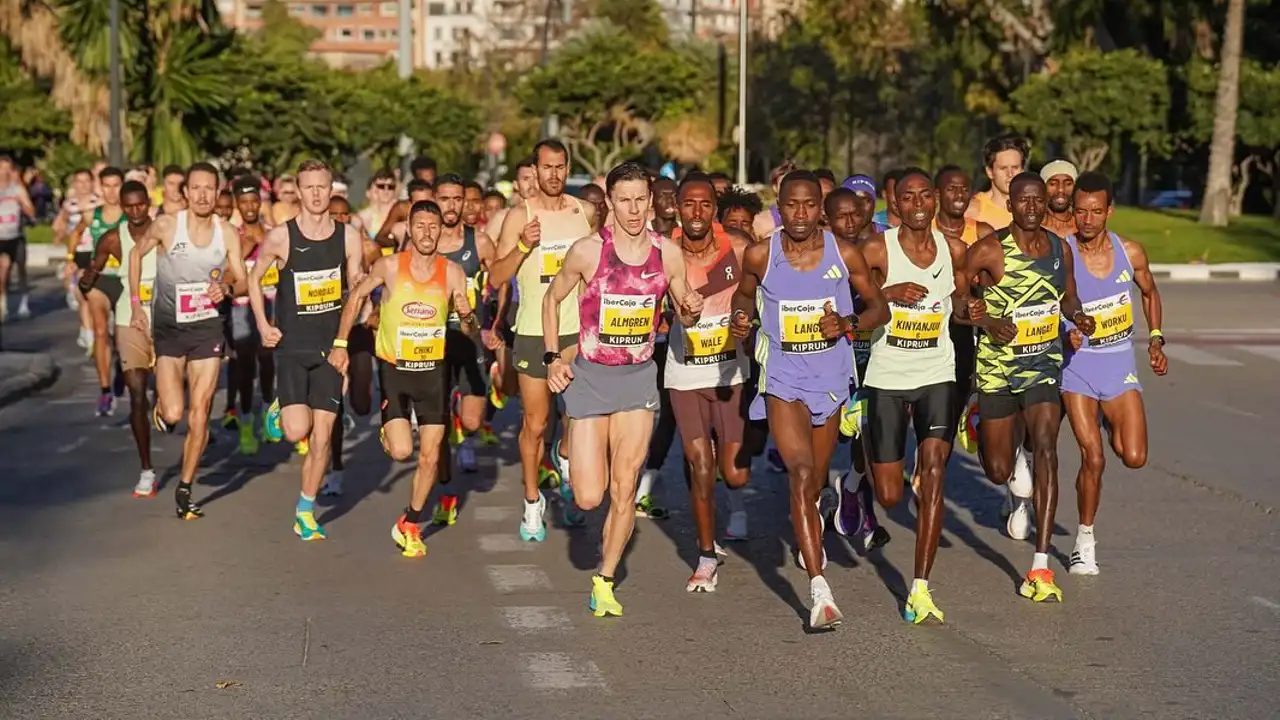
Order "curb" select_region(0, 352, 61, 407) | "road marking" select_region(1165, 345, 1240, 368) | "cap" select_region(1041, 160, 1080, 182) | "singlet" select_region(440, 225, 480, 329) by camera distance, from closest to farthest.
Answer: "cap" select_region(1041, 160, 1080, 182) → "singlet" select_region(440, 225, 480, 329) → "curb" select_region(0, 352, 61, 407) → "road marking" select_region(1165, 345, 1240, 368)

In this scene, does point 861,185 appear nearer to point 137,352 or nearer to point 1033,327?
point 1033,327

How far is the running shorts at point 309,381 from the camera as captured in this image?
11172mm

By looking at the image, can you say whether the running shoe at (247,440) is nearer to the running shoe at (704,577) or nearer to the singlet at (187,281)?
the singlet at (187,281)

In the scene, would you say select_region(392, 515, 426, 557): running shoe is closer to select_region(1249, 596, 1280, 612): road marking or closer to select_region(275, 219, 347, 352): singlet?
select_region(275, 219, 347, 352): singlet

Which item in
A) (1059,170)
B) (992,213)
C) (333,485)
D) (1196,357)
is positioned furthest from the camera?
(1196,357)

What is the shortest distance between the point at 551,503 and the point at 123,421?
5253 mm

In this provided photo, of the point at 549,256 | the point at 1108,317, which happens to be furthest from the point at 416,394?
the point at 1108,317

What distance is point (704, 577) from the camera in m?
9.58

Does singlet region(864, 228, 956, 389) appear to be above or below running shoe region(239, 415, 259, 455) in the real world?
above

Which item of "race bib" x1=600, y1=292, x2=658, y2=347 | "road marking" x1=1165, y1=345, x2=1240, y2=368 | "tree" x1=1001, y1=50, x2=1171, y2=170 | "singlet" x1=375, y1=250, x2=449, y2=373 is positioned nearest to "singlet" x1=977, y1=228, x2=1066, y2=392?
"race bib" x1=600, y1=292, x2=658, y2=347

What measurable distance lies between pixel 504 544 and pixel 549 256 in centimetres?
161

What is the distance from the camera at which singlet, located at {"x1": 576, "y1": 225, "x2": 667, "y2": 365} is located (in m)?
9.06

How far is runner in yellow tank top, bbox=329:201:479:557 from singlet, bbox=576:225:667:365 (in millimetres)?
1550

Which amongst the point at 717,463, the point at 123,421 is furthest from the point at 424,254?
the point at 123,421
